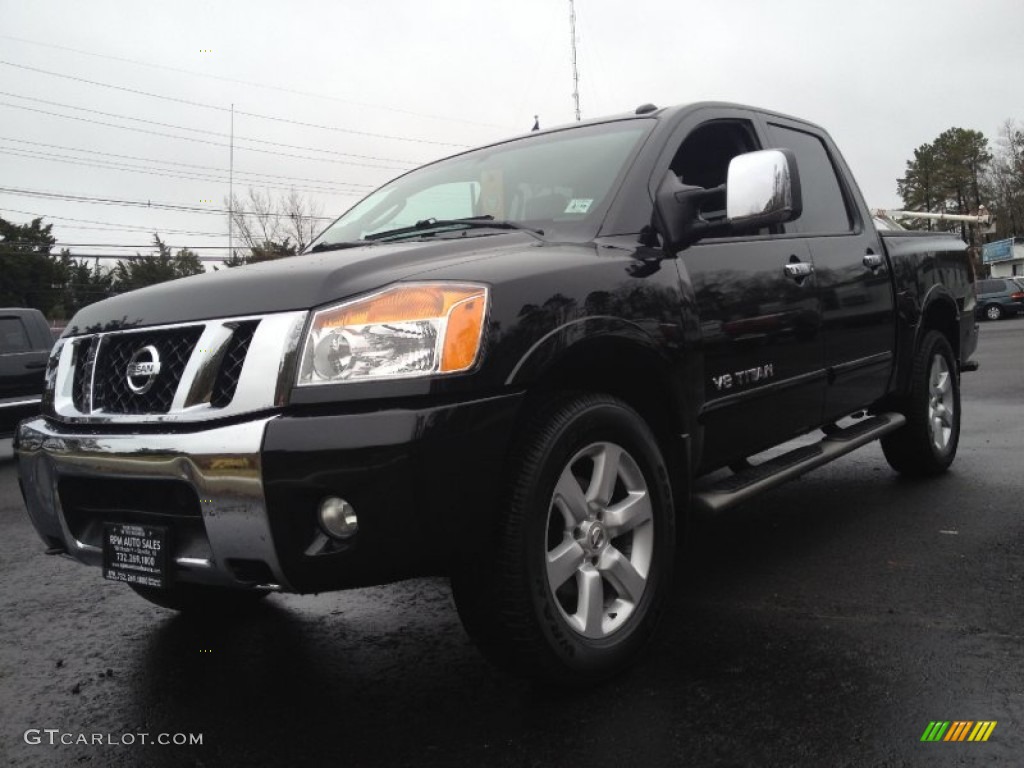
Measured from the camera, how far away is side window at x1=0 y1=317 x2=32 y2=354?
10258mm

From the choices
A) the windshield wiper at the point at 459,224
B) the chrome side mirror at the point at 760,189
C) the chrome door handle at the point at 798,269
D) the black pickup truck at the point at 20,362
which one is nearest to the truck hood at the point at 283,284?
the windshield wiper at the point at 459,224

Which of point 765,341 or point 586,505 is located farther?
point 765,341

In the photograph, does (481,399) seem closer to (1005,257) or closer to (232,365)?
(232,365)

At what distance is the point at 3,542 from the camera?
5211 mm

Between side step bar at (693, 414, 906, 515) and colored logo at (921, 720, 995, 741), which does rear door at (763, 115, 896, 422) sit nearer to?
side step bar at (693, 414, 906, 515)

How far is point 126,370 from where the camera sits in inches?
102

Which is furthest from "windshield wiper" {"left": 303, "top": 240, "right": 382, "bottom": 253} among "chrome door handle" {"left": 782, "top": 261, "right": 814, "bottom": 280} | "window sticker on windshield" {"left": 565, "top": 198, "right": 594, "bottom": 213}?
"chrome door handle" {"left": 782, "top": 261, "right": 814, "bottom": 280}

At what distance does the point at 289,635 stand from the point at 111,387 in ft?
3.88

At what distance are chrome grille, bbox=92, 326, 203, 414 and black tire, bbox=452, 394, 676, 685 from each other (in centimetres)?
92

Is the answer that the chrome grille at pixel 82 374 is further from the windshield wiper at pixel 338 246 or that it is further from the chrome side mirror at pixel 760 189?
the chrome side mirror at pixel 760 189

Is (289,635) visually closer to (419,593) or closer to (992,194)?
(419,593)

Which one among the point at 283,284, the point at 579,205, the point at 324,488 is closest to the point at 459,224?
the point at 579,205

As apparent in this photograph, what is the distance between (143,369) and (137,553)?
498 mm

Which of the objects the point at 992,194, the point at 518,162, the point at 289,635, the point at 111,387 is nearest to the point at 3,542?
the point at 289,635
